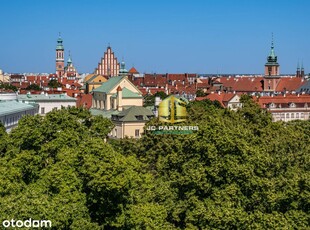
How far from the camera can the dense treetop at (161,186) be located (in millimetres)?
24453

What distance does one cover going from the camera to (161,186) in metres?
29.0

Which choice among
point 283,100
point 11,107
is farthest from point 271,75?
point 11,107

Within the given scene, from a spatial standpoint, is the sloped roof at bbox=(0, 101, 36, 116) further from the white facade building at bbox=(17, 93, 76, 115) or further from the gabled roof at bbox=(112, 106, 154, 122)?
the gabled roof at bbox=(112, 106, 154, 122)

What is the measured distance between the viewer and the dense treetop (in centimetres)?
2445

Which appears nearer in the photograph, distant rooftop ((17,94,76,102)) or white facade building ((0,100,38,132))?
white facade building ((0,100,38,132))

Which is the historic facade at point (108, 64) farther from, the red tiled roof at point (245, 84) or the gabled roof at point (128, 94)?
the gabled roof at point (128, 94)

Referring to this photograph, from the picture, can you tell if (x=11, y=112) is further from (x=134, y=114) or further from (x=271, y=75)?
(x=271, y=75)

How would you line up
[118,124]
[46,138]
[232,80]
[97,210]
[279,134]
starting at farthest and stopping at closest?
1. [232,80]
2. [118,124]
3. [279,134]
4. [46,138]
5. [97,210]

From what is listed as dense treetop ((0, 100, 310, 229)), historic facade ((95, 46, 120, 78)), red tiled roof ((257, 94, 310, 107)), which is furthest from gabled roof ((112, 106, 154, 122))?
historic facade ((95, 46, 120, 78))

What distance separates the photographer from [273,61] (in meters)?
134

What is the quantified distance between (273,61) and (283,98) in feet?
125

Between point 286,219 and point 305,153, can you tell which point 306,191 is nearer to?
point 286,219

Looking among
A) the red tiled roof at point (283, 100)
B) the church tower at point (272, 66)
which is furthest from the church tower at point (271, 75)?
the red tiled roof at point (283, 100)

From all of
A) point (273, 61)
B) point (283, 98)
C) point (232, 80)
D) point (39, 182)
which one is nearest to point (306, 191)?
point (39, 182)
